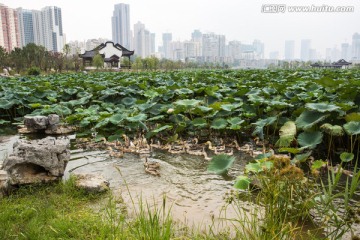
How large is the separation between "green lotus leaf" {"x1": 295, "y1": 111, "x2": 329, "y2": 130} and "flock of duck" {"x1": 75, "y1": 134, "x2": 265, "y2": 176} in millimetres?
803

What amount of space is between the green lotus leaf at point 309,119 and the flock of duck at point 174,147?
80 centimetres

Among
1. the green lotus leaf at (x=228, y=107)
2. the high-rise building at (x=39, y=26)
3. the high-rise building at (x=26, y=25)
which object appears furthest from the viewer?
the high-rise building at (x=39, y=26)

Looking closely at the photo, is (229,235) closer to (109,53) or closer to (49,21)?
(109,53)

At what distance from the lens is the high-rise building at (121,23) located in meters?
191

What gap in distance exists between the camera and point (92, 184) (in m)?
3.19

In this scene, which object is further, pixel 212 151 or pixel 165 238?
pixel 212 151

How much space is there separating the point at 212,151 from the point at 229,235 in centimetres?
242

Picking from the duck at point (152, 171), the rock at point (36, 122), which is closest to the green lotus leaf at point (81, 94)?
the rock at point (36, 122)

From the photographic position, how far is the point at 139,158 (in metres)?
4.48

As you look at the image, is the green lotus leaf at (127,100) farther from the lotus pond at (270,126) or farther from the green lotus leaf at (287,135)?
the green lotus leaf at (287,135)

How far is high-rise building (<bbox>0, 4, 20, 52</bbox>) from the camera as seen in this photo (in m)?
79.6

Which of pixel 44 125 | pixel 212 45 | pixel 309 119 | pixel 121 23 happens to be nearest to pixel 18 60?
pixel 44 125

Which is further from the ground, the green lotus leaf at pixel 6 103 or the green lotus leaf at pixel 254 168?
the green lotus leaf at pixel 6 103

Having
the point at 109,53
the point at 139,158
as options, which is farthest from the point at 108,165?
the point at 109,53
